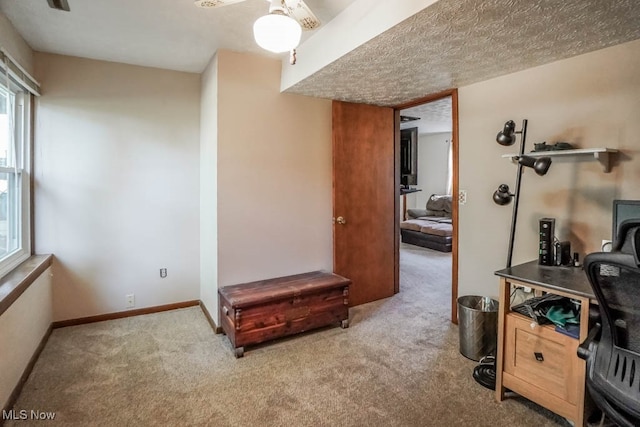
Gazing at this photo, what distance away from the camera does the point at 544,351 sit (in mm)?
1842

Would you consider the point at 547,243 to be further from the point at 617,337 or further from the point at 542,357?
the point at 617,337

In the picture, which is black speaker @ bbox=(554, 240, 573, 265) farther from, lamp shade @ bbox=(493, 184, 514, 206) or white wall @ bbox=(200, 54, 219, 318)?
white wall @ bbox=(200, 54, 219, 318)

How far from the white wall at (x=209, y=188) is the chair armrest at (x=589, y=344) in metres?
2.44

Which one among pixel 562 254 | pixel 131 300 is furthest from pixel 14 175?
pixel 562 254

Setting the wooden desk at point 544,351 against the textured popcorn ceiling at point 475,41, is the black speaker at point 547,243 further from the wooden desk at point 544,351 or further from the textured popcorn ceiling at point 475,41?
the textured popcorn ceiling at point 475,41

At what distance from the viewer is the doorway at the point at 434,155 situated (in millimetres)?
3064

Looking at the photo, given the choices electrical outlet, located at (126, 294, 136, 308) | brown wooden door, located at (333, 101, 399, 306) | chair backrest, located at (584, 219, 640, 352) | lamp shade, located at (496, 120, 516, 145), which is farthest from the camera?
brown wooden door, located at (333, 101, 399, 306)

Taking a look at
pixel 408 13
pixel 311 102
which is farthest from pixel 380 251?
pixel 408 13

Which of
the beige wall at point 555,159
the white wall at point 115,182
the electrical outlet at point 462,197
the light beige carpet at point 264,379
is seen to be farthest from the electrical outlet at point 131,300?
the electrical outlet at point 462,197

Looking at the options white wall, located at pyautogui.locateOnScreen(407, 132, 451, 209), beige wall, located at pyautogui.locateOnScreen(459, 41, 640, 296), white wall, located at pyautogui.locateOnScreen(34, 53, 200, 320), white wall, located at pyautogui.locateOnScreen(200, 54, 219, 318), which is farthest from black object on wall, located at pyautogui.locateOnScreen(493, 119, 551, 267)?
white wall, located at pyautogui.locateOnScreen(407, 132, 451, 209)

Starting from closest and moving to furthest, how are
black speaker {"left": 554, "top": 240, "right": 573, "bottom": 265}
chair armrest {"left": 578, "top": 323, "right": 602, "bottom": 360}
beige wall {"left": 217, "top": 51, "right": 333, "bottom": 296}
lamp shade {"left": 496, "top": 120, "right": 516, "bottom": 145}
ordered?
chair armrest {"left": 578, "top": 323, "right": 602, "bottom": 360} < black speaker {"left": 554, "top": 240, "right": 573, "bottom": 265} < lamp shade {"left": 496, "top": 120, "right": 516, "bottom": 145} < beige wall {"left": 217, "top": 51, "right": 333, "bottom": 296}

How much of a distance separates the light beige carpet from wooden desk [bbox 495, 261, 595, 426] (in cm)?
15

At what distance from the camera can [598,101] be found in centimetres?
213

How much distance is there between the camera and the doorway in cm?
306
